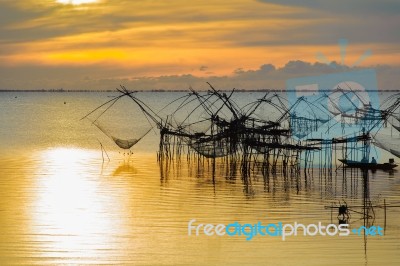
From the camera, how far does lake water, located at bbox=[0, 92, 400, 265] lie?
31.2 feet

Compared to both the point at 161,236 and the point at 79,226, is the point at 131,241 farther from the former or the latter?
the point at 79,226

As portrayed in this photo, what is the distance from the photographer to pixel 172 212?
12211 mm

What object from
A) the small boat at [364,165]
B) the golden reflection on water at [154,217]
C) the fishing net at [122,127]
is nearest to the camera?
the golden reflection on water at [154,217]

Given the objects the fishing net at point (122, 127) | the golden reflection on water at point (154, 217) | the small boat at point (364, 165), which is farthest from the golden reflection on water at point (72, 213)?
the small boat at point (364, 165)

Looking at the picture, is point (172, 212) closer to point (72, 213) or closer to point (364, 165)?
point (72, 213)

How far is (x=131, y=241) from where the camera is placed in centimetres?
1020

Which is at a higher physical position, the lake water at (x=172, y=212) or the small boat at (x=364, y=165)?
the small boat at (x=364, y=165)

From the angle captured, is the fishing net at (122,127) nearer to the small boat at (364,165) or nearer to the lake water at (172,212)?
the lake water at (172,212)

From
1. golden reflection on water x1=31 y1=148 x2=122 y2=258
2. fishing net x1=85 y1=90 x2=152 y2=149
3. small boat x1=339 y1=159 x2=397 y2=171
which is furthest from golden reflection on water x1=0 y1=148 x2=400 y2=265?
fishing net x1=85 y1=90 x2=152 y2=149

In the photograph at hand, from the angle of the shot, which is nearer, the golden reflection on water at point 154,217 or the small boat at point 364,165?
the golden reflection on water at point 154,217

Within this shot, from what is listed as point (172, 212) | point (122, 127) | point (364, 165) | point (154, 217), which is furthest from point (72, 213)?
point (122, 127)

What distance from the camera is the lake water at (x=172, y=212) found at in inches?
375

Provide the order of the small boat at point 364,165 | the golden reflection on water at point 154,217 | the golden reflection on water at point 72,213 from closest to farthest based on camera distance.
Answer: the golden reflection on water at point 154,217, the golden reflection on water at point 72,213, the small boat at point 364,165

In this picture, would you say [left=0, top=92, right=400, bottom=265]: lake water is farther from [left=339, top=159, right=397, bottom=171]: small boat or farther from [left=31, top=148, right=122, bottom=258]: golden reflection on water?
[left=339, top=159, right=397, bottom=171]: small boat
